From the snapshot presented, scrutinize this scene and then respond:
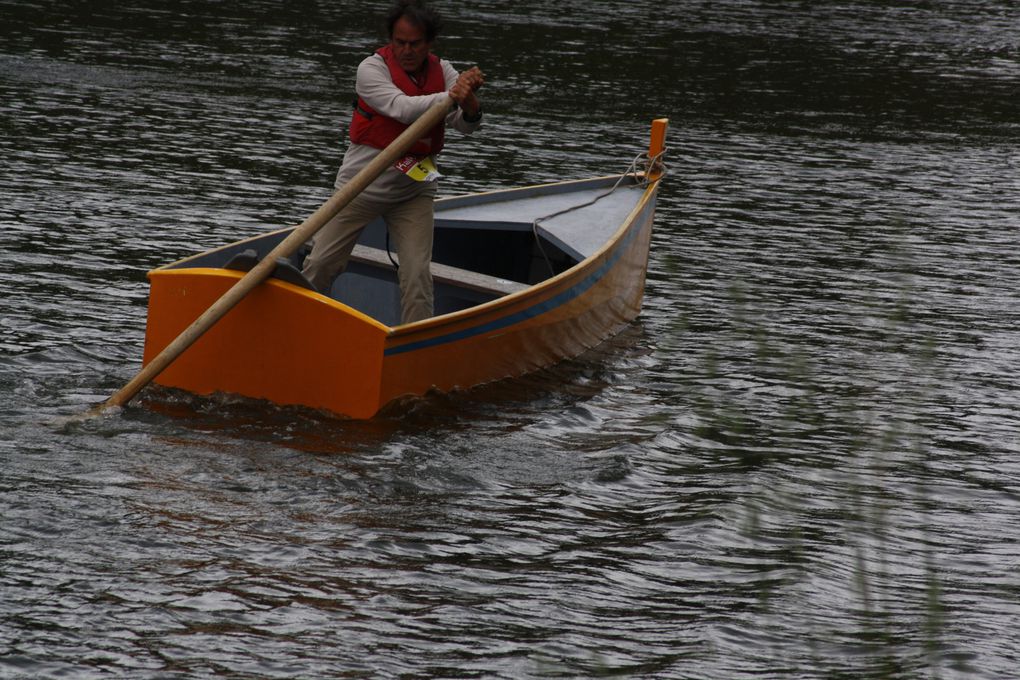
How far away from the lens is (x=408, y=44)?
317 inches

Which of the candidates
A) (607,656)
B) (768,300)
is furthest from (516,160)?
(607,656)

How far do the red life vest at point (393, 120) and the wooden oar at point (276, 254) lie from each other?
31 cm

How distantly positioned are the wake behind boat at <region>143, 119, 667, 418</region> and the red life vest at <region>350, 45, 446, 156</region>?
40.7 inches

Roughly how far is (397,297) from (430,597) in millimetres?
4141

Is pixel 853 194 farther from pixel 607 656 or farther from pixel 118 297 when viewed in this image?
pixel 607 656

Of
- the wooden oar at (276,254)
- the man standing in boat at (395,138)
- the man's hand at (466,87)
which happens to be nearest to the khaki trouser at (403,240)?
the man standing in boat at (395,138)

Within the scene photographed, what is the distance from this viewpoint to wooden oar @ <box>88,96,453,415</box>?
749 centimetres

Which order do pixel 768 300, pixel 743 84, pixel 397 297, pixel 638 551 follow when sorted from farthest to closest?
pixel 743 84 → pixel 768 300 → pixel 397 297 → pixel 638 551

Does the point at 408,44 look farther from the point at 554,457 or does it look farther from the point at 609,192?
the point at 609,192

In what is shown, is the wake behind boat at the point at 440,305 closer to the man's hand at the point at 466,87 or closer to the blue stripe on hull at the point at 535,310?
the blue stripe on hull at the point at 535,310

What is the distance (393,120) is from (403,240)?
31.0 inches

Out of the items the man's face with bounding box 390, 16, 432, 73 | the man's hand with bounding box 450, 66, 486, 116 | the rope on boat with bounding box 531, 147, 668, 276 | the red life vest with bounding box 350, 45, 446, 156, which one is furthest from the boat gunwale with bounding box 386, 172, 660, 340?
the man's face with bounding box 390, 16, 432, 73

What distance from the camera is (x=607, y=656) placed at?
556cm

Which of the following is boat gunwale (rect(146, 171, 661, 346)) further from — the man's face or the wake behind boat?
the man's face
